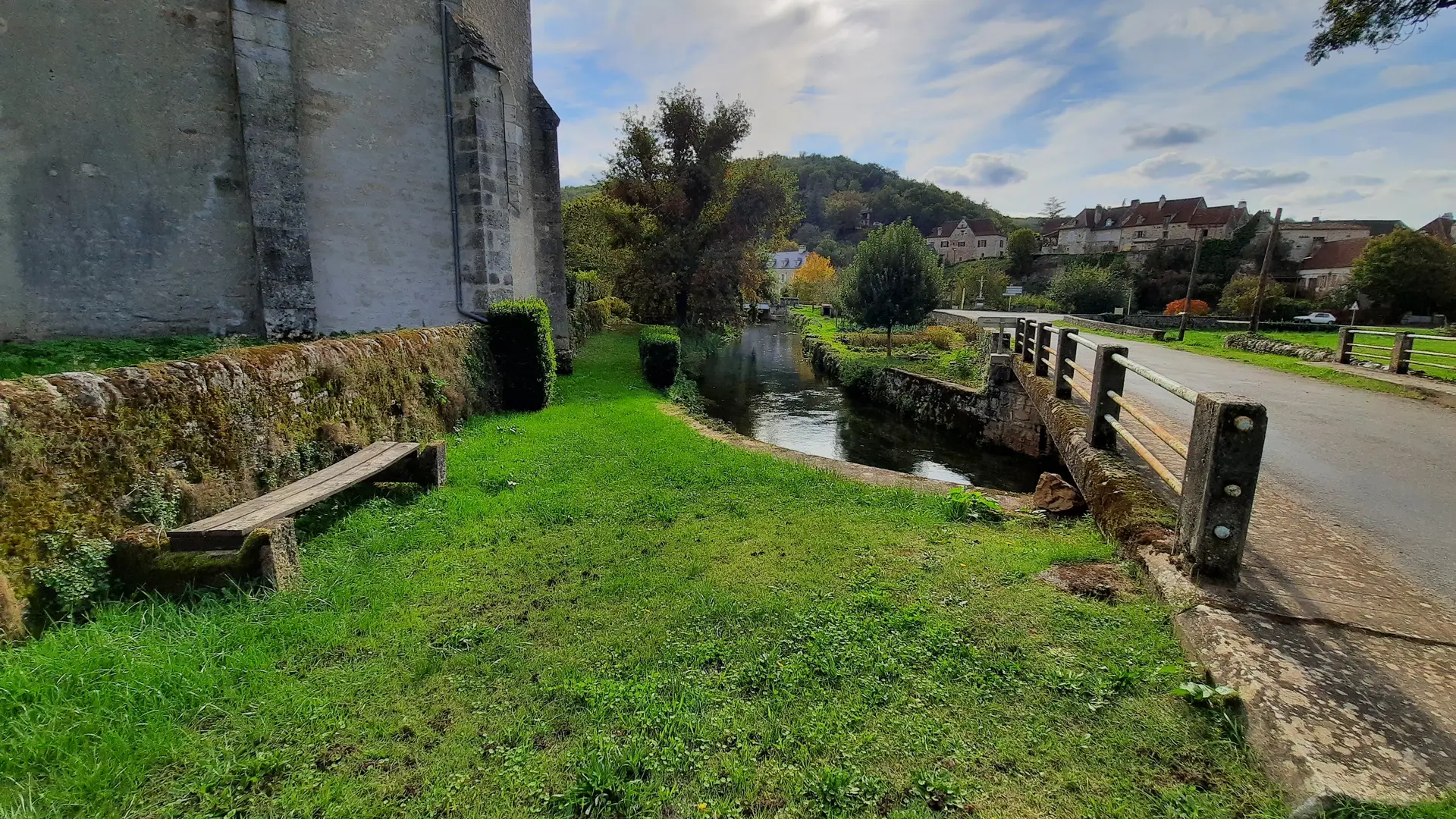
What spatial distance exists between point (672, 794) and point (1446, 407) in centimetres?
1238

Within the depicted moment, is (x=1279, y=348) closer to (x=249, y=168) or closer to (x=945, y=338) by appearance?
(x=945, y=338)

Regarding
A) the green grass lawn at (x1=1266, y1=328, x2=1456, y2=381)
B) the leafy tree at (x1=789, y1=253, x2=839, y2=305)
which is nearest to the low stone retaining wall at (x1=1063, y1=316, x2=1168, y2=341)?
the green grass lawn at (x1=1266, y1=328, x2=1456, y2=381)

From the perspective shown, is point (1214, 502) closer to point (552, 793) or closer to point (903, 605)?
point (903, 605)

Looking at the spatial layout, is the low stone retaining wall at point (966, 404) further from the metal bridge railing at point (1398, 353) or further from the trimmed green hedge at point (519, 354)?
the trimmed green hedge at point (519, 354)

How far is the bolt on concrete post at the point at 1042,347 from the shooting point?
32.9 feet

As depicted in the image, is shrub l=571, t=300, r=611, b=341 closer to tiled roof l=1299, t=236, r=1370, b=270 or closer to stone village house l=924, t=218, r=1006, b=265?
tiled roof l=1299, t=236, r=1370, b=270

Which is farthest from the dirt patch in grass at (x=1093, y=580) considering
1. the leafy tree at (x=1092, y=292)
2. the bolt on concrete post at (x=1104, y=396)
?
the leafy tree at (x=1092, y=292)

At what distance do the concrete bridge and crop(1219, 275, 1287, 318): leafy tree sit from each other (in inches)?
1531

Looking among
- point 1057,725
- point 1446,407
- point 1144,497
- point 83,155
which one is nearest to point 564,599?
point 1057,725

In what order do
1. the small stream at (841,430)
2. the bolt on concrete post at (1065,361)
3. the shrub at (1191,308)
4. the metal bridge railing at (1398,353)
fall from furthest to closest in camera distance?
1. the shrub at (1191,308)
2. the small stream at (841,430)
3. the metal bridge railing at (1398,353)
4. the bolt on concrete post at (1065,361)

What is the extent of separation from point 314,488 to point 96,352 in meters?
5.97

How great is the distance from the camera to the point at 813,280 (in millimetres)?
63344

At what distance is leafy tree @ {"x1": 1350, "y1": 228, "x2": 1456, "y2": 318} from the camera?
32750 millimetres

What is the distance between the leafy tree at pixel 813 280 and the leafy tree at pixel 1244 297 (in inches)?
1177
